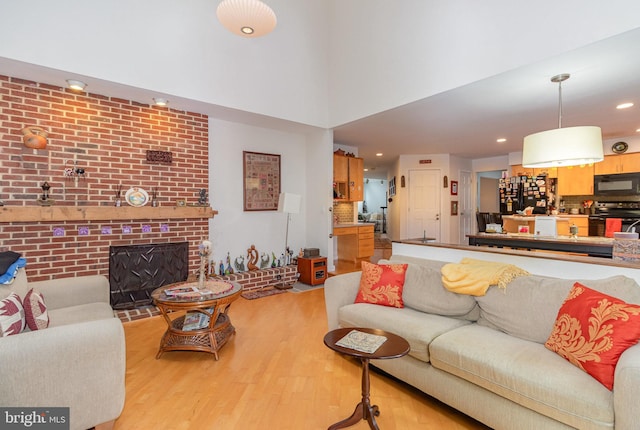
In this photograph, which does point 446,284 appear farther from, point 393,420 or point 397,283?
point 393,420

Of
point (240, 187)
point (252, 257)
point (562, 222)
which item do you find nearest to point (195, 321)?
point (252, 257)

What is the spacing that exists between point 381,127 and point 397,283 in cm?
314

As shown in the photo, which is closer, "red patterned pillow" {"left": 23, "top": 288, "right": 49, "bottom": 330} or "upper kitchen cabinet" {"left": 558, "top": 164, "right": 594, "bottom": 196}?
"red patterned pillow" {"left": 23, "top": 288, "right": 49, "bottom": 330}

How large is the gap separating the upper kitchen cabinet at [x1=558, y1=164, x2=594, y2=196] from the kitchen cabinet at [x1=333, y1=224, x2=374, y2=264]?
4.10m

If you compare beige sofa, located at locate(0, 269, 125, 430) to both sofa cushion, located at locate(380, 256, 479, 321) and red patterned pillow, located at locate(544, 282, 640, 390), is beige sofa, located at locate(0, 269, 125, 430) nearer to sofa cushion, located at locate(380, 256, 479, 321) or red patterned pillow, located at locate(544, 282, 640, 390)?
sofa cushion, located at locate(380, 256, 479, 321)

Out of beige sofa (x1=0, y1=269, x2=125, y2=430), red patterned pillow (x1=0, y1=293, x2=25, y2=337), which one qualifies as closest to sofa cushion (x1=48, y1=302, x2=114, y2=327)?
red patterned pillow (x1=0, y1=293, x2=25, y2=337)

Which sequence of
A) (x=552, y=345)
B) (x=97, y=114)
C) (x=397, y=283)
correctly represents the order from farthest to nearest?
(x=97, y=114) < (x=397, y=283) < (x=552, y=345)

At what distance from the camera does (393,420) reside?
1863 millimetres

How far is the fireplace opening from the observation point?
3.72 metres

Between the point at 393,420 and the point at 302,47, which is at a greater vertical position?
the point at 302,47

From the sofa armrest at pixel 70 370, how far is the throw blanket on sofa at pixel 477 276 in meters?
2.22

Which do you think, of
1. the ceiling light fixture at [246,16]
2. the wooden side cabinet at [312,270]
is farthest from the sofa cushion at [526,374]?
the wooden side cabinet at [312,270]

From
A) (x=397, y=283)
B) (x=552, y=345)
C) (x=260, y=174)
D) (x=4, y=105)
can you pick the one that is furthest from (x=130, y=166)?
(x=552, y=345)

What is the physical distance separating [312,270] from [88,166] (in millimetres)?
3270
